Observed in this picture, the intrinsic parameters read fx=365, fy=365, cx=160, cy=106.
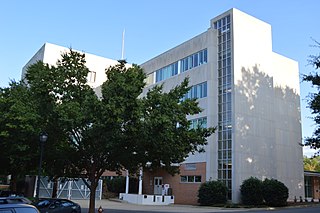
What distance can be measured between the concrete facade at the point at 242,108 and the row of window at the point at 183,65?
26cm

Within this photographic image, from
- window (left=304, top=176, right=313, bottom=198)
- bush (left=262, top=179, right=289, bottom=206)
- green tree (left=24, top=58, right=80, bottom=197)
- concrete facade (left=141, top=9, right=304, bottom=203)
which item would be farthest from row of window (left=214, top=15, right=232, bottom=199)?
green tree (left=24, top=58, right=80, bottom=197)

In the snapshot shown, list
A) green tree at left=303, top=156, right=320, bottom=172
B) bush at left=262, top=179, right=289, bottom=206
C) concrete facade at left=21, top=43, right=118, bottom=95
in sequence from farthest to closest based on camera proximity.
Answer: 1. green tree at left=303, top=156, right=320, bottom=172
2. concrete facade at left=21, top=43, right=118, bottom=95
3. bush at left=262, top=179, right=289, bottom=206

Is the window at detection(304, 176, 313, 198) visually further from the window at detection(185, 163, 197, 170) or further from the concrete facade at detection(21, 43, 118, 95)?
the concrete facade at detection(21, 43, 118, 95)

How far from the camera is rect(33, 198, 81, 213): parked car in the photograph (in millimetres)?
19469

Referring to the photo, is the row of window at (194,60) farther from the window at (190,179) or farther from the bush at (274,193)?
the bush at (274,193)

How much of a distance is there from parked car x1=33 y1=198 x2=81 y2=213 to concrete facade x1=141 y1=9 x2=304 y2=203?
1639 cm

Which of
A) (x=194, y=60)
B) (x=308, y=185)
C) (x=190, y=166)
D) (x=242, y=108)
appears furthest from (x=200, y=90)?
(x=308, y=185)

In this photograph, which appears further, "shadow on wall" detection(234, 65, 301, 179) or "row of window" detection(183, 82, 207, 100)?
"row of window" detection(183, 82, 207, 100)

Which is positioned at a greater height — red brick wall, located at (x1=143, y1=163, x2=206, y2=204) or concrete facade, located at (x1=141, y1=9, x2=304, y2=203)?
concrete facade, located at (x1=141, y1=9, x2=304, y2=203)

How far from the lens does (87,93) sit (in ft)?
58.0

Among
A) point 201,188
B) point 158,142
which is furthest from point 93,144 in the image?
point 201,188

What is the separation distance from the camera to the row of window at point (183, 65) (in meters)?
39.0

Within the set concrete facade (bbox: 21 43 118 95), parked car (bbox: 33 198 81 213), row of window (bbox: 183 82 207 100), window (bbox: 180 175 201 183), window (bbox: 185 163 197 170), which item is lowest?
parked car (bbox: 33 198 81 213)

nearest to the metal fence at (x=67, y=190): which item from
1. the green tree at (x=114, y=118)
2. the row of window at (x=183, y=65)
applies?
the row of window at (x=183, y=65)
